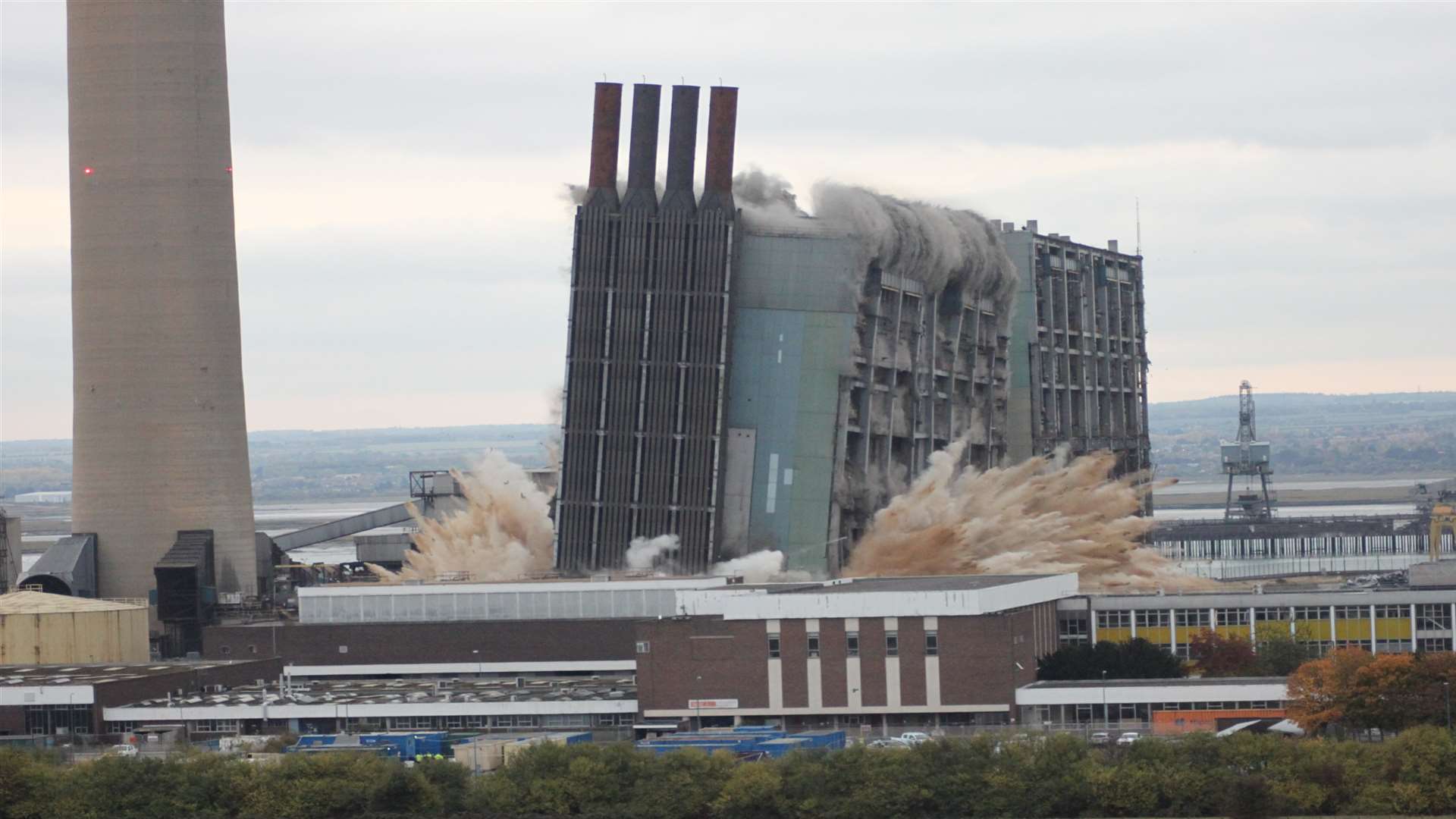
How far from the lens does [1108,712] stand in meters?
101

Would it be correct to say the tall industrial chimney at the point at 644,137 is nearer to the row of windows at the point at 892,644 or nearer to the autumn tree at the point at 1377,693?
the row of windows at the point at 892,644

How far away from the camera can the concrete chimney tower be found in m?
140

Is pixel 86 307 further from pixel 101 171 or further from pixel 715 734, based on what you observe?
pixel 715 734

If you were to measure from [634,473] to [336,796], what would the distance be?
5029cm

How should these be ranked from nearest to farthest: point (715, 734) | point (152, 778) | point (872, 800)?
point (872, 800) → point (152, 778) → point (715, 734)

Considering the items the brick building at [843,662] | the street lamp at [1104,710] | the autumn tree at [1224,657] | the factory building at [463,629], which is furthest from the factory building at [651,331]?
the street lamp at [1104,710]

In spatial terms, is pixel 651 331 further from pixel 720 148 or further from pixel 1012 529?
pixel 1012 529

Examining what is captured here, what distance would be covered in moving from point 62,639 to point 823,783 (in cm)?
5249

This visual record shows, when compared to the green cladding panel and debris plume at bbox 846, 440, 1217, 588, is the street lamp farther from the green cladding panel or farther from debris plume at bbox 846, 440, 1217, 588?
the green cladding panel

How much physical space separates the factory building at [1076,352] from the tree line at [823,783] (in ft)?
257

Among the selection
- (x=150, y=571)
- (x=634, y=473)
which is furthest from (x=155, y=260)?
(x=634, y=473)

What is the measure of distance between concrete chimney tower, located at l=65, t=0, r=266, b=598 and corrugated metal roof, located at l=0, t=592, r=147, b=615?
11.7 metres

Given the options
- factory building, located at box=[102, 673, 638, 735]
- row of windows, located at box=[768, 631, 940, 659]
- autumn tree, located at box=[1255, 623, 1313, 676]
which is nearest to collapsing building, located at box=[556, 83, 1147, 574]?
factory building, located at box=[102, 673, 638, 735]

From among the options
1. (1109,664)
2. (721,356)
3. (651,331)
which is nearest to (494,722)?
(1109,664)
